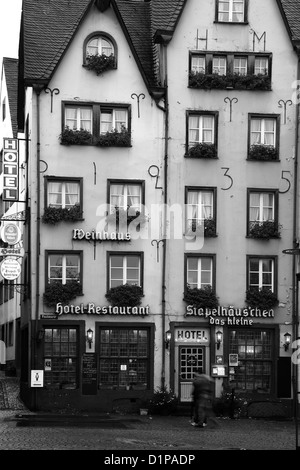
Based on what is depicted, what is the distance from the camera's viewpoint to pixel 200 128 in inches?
1667

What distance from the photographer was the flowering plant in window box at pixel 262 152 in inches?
1658

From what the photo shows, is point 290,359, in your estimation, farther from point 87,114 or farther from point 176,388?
point 87,114

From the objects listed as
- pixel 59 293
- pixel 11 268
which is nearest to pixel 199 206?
pixel 59 293

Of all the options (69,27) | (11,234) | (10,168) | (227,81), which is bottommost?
(11,234)

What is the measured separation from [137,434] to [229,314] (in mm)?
10958

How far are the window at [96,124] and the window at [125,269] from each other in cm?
435

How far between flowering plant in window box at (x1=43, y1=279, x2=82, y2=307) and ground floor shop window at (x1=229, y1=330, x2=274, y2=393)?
6446mm

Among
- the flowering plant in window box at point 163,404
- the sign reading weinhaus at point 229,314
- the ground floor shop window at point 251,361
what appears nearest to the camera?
the flowering plant in window box at point 163,404

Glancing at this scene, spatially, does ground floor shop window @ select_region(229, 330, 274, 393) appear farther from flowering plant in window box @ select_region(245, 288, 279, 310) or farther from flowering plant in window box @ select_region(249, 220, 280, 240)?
flowering plant in window box @ select_region(249, 220, 280, 240)

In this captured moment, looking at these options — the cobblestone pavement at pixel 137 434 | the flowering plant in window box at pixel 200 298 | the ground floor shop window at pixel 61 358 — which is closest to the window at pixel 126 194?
the flowering plant in window box at pixel 200 298

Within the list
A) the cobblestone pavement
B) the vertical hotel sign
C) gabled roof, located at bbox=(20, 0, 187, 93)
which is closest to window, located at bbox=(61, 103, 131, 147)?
gabled roof, located at bbox=(20, 0, 187, 93)

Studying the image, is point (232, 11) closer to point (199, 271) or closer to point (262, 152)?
point (262, 152)

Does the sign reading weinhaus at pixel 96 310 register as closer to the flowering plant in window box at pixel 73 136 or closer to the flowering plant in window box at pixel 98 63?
the flowering plant in window box at pixel 73 136

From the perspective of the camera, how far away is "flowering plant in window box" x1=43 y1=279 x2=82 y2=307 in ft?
132
